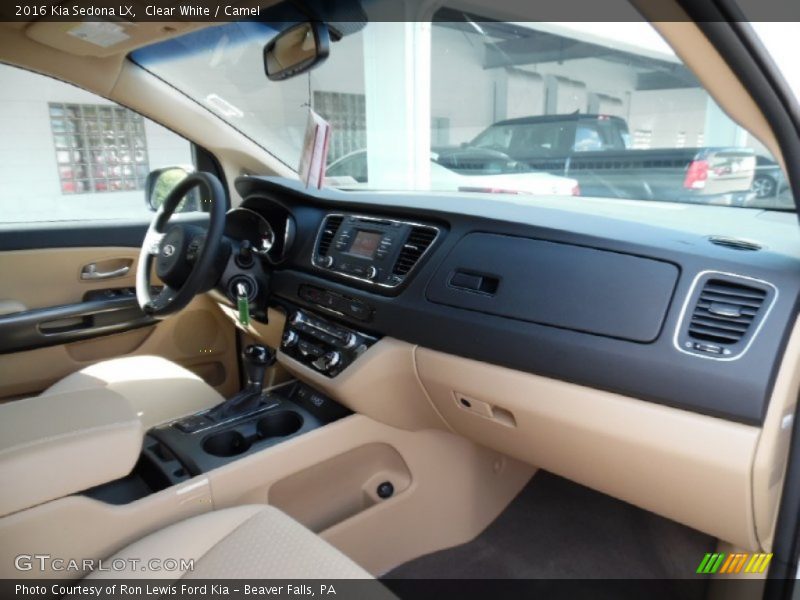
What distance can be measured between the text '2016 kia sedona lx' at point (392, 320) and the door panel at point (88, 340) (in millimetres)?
12

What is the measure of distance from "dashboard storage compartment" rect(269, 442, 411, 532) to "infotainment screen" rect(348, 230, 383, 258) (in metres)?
0.56

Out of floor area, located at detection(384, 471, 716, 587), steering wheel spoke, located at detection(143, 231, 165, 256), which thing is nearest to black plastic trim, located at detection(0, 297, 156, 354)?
steering wheel spoke, located at detection(143, 231, 165, 256)

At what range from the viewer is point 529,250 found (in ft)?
4.34

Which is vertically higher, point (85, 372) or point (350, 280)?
point (350, 280)

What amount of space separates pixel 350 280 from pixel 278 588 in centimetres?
92

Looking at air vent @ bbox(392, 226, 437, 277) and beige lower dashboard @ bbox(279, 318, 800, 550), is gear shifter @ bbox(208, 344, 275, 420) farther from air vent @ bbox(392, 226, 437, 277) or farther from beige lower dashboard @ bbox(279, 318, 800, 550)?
air vent @ bbox(392, 226, 437, 277)

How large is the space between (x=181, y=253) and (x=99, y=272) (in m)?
0.83

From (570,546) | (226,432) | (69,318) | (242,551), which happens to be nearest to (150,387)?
(226,432)

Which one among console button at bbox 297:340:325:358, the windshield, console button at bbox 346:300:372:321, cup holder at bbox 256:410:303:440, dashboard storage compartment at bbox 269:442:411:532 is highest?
the windshield

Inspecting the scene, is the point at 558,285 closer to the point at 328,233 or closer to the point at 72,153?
the point at 328,233

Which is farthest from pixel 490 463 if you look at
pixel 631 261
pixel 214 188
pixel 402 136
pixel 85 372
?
pixel 402 136

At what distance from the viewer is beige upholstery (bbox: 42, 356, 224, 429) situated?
176cm

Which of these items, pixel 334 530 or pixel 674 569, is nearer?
pixel 334 530

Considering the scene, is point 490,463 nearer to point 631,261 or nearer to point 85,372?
point 631,261
